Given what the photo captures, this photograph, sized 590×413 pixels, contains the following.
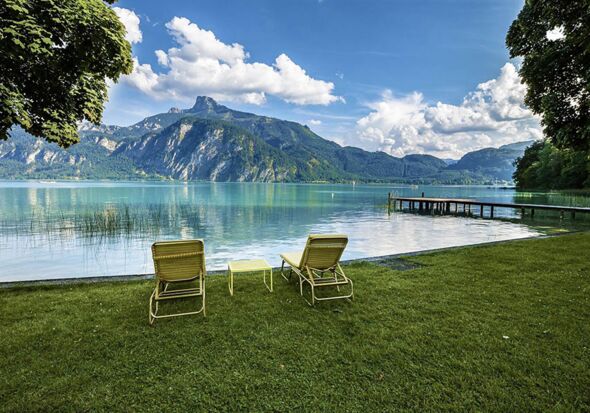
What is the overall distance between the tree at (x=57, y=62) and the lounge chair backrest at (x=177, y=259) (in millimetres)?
2872

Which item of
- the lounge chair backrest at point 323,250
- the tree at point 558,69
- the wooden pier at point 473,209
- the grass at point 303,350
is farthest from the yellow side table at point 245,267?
the wooden pier at point 473,209

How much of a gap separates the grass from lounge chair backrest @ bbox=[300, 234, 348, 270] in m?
0.80

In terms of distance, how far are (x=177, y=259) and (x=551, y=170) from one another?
3758 inches

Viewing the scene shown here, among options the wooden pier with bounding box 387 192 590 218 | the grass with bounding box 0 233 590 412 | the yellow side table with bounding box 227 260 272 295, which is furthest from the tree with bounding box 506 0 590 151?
the wooden pier with bounding box 387 192 590 218

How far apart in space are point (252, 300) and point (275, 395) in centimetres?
284

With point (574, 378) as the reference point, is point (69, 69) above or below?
above

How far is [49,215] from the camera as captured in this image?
28.3m

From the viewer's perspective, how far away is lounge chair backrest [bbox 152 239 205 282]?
17.3 ft

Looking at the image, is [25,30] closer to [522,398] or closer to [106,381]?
[106,381]

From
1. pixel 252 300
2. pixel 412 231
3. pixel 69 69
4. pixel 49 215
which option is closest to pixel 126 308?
pixel 252 300

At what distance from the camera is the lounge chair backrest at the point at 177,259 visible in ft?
17.3

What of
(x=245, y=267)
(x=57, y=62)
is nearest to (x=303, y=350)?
(x=245, y=267)

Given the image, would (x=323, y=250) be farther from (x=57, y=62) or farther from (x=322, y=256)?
(x=57, y=62)

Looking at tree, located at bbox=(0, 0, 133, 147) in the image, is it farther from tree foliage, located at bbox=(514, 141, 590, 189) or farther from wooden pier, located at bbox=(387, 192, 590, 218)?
tree foliage, located at bbox=(514, 141, 590, 189)
